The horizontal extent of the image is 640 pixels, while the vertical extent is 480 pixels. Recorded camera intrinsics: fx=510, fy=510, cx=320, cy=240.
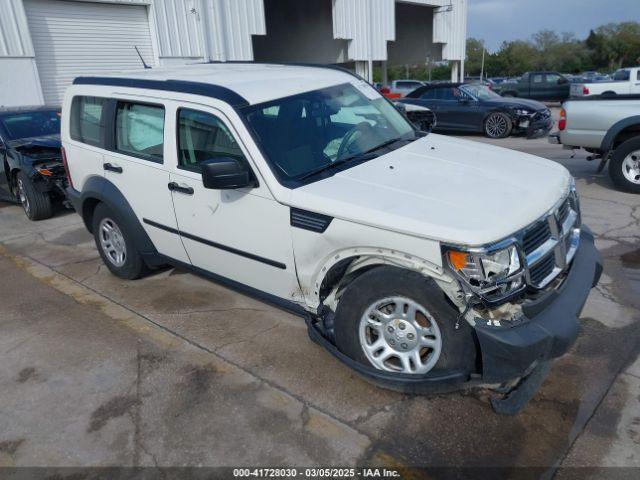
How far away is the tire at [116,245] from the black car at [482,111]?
11.0m

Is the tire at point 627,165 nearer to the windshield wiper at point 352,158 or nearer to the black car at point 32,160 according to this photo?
the windshield wiper at point 352,158

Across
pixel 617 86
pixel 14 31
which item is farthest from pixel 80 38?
pixel 617 86

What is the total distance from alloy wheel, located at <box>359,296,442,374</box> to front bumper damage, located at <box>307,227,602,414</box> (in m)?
0.10

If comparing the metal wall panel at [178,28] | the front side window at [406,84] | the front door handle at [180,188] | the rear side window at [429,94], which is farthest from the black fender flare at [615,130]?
the front side window at [406,84]

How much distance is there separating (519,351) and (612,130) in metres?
5.87

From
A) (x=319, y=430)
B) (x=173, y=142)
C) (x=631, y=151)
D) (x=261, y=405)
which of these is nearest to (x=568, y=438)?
(x=319, y=430)

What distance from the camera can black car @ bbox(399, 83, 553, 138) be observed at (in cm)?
1296

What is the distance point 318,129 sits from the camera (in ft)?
12.1

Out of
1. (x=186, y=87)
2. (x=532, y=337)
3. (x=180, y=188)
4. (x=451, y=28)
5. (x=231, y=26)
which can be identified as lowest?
(x=532, y=337)

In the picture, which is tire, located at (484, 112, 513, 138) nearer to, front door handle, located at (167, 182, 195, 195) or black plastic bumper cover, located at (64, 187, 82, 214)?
black plastic bumper cover, located at (64, 187, 82, 214)

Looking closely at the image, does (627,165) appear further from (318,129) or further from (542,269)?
(318,129)

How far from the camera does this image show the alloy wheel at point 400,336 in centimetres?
287

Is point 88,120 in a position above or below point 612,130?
above

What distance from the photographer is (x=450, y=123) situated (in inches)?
558
